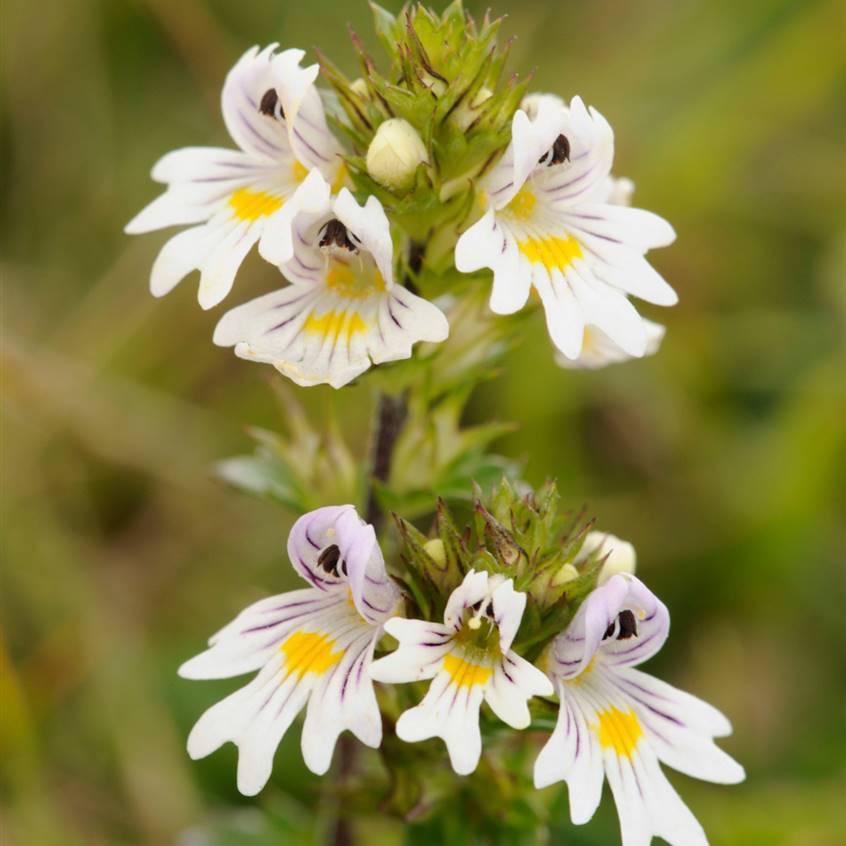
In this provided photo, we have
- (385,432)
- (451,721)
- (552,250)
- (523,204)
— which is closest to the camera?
(451,721)

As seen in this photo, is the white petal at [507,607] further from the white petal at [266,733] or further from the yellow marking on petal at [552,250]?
the yellow marking on petal at [552,250]

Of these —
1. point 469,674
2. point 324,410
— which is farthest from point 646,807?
point 324,410

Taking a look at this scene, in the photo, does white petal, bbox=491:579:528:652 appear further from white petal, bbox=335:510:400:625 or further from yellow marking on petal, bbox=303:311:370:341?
yellow marking on petal, bbox=303:311:370:341

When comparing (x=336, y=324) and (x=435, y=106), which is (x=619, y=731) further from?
(x=435, y=106)

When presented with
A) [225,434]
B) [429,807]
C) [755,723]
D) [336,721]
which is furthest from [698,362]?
[336,721]

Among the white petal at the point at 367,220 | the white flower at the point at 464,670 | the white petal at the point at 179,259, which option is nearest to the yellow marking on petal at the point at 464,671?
the white flower at the point at 464,670

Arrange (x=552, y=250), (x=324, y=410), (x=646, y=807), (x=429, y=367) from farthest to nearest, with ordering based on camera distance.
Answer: (x=324, y=410)
(x=429, y=367)
(x=552, y=250)
(x=646, y=807)
